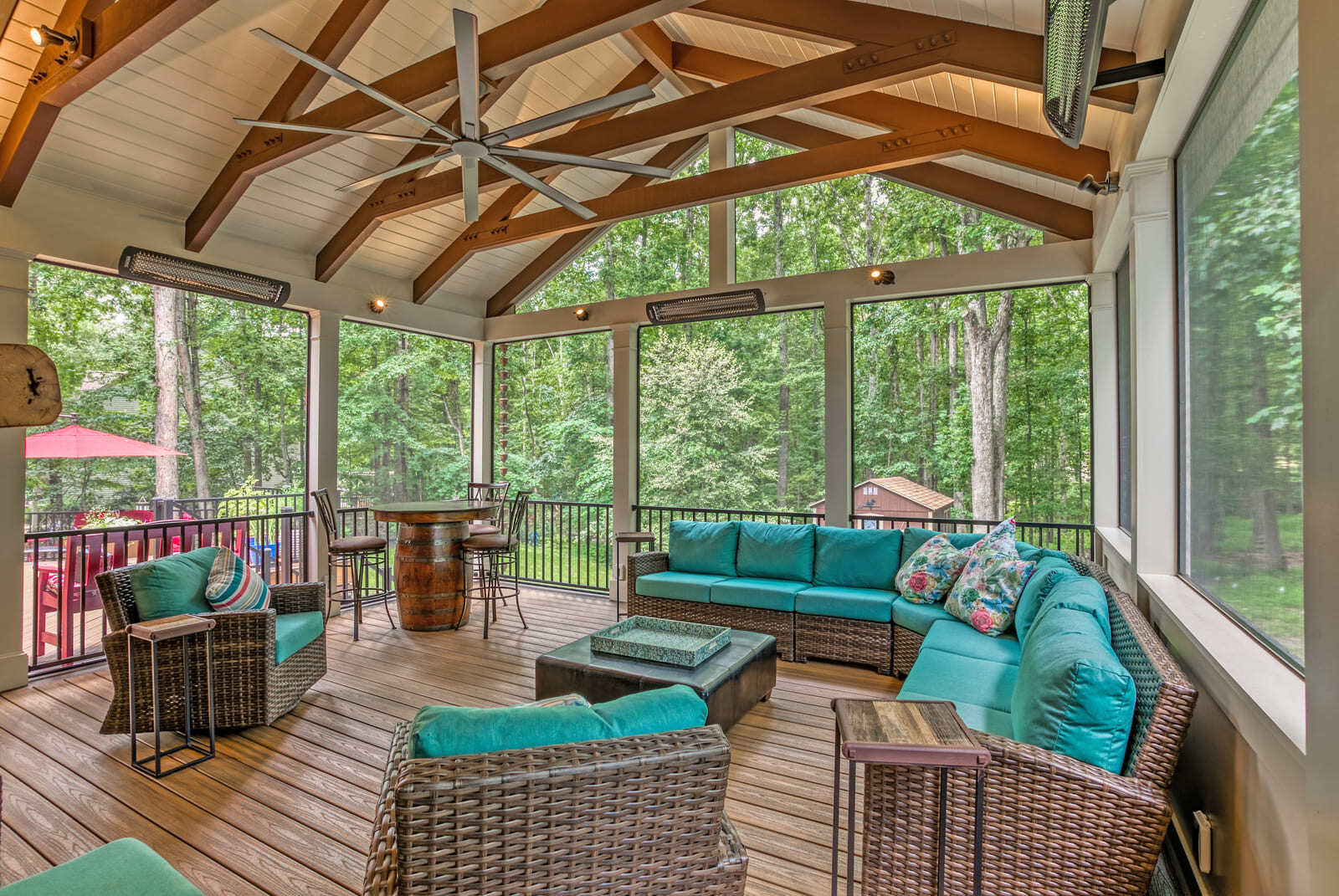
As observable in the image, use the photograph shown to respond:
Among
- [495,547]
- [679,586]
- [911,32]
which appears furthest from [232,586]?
[911,32]

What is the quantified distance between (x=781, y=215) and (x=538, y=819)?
8.82 metres

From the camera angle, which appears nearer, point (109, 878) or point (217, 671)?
point (109, 878)

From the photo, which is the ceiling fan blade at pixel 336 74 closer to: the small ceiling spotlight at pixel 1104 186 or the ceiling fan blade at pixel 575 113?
the ceiling fan blade at pixel 575 113

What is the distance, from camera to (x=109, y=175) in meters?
4.25

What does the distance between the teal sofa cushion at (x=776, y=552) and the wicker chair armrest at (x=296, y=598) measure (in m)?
2.85

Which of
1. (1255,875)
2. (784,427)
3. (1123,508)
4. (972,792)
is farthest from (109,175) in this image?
(784,427)

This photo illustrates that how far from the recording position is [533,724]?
1440 mm

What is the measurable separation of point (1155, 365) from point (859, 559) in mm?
2240

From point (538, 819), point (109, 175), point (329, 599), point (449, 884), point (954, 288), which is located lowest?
point (329, 599)

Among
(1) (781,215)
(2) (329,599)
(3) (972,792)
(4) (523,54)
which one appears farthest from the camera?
(1) (781,215)

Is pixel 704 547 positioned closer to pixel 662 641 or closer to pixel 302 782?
pixel 662 641

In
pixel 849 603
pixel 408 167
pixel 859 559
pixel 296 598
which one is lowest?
pixel 849 603

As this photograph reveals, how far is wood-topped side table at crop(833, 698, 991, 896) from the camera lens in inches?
57.8

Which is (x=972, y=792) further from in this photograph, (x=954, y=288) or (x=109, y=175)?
(x=109, y=175)
